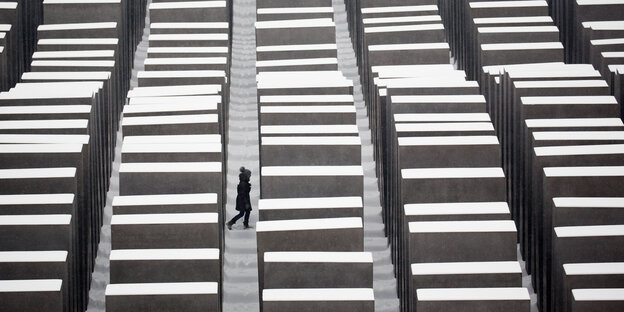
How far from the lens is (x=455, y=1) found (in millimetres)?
24594

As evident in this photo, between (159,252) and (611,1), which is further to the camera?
(611,1)

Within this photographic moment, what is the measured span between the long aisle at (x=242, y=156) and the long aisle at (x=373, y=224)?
1643 millimetres

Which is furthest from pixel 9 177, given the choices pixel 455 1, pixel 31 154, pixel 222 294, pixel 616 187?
pixel 455 1

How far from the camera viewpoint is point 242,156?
2042 centimetres

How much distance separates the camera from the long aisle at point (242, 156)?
646 inches

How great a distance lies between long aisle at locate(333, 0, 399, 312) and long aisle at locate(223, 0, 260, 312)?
164 centimetres

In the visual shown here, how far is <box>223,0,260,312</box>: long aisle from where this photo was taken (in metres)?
16.4

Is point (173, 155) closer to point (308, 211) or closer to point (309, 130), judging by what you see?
point (309, 130)

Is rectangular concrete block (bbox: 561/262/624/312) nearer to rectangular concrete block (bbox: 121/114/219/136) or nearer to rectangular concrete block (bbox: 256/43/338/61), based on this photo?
rectangular concrete block (bbox: 121/114/219/136)

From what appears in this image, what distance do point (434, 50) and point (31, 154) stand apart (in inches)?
310

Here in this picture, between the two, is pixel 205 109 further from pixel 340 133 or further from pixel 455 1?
pixel 455 1

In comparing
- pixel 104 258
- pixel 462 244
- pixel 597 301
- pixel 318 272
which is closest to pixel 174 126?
pixel 104 258

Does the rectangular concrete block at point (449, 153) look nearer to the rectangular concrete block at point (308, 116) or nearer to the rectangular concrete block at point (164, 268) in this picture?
the rectangular concrete block at point (308, 116)

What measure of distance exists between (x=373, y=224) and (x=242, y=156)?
3.22 m
